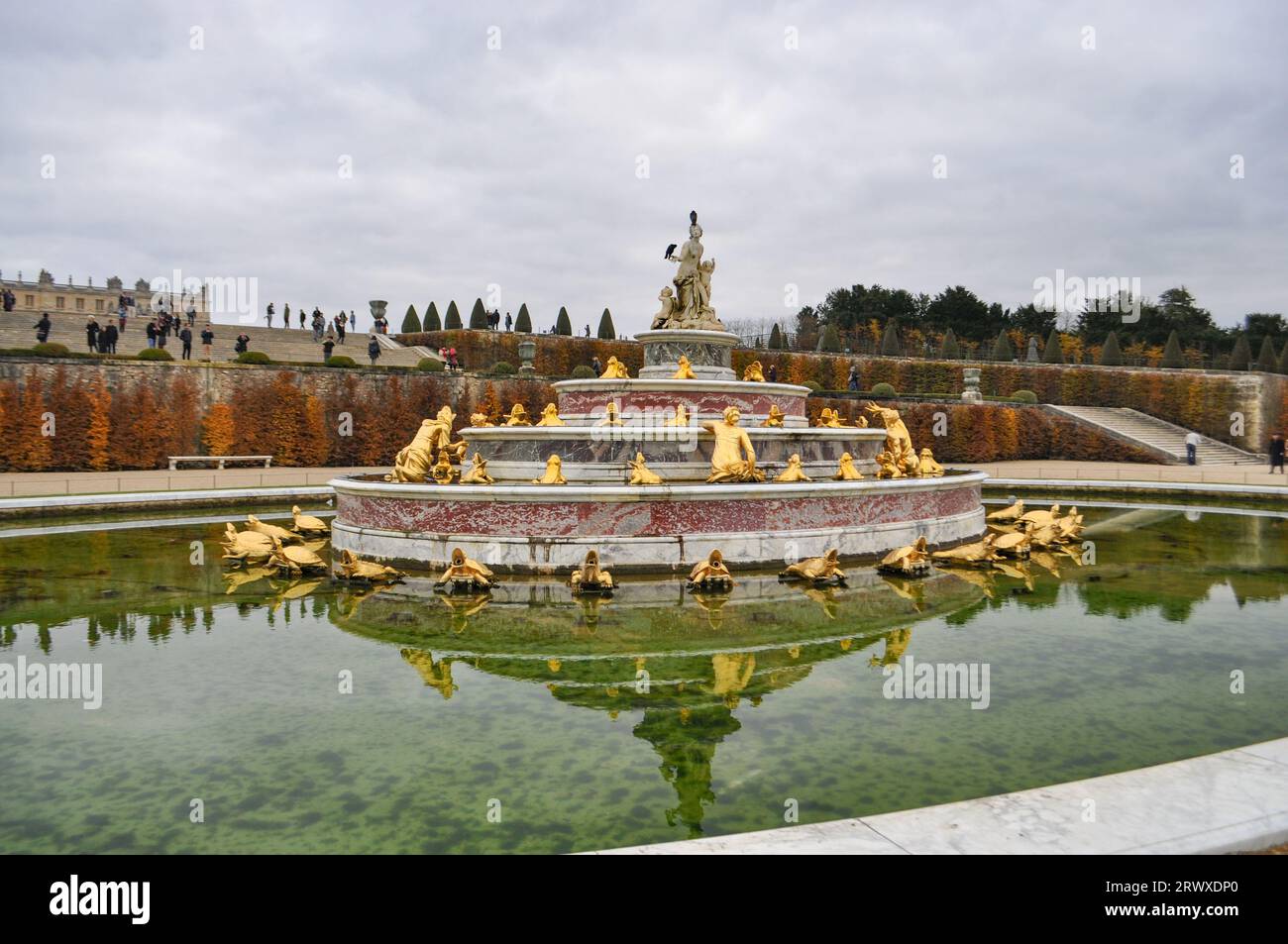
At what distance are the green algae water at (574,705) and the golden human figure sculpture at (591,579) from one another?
1.39 ft

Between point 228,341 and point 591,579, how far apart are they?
4305 cm

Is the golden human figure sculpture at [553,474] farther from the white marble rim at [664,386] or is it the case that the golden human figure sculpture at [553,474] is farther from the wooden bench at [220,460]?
the wooden bench at [220,460]

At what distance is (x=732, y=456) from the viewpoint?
15766mm

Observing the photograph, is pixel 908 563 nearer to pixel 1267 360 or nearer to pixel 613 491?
pixel 613 491

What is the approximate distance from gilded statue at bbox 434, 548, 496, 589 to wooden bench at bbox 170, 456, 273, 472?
26.5m

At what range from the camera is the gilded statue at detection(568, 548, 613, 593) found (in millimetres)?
12992

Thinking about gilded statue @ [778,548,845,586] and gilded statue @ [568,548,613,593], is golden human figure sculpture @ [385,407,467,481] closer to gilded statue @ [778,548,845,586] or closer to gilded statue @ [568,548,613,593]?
gilded statue @ [568,548,613,593]

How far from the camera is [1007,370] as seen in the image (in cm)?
5847

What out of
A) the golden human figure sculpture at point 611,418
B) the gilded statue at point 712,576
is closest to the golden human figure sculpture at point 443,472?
the golden human figure sculpture at point 611,418

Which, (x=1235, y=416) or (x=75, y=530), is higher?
(x=1235, y=416)
